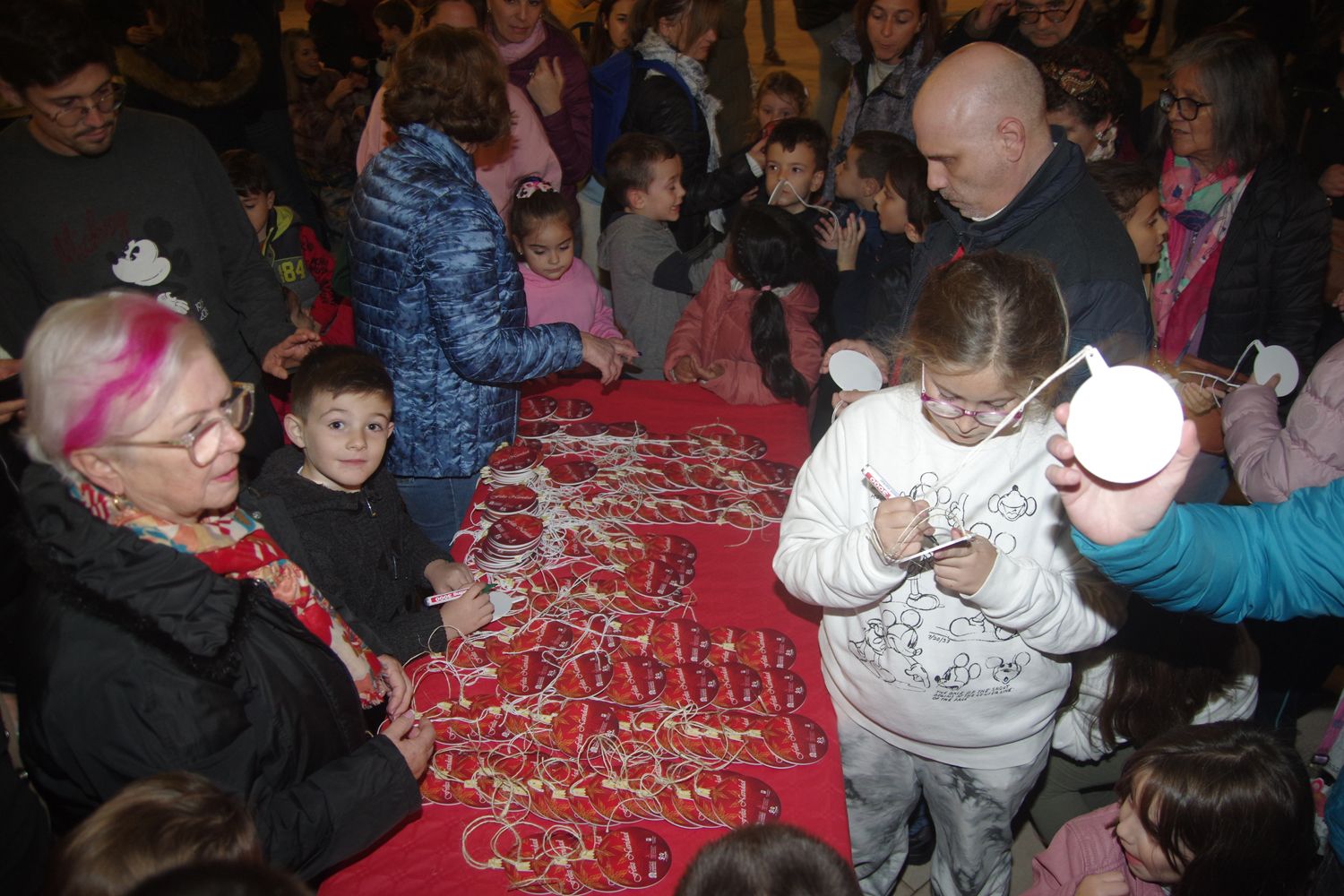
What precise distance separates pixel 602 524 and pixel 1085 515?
1403mm

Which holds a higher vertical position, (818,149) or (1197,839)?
(818,149)

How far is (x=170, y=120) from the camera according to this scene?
259 cm

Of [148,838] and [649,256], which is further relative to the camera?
[649,256]

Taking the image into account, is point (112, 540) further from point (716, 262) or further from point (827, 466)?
point (716, 262)

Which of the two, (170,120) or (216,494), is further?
(170,120)

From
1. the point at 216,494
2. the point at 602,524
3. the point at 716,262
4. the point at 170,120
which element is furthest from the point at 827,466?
the point at 170,120

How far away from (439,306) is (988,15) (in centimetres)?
309

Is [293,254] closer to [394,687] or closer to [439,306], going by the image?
[439,306]

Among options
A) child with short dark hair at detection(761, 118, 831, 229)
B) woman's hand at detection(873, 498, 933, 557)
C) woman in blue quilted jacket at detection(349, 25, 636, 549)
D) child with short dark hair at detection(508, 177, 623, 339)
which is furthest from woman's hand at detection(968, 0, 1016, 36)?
woman's hand at detection(873, 498, 933, 557)

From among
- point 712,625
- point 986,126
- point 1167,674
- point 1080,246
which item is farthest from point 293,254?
point 1167,674

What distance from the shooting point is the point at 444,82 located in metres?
2.31

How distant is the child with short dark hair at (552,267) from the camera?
11.1 feet

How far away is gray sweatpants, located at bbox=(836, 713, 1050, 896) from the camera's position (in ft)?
6.04

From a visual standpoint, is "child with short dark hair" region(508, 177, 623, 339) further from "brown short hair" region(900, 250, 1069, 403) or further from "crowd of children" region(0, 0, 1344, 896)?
"brown short hair" region(900, 250, 1069, 403)
